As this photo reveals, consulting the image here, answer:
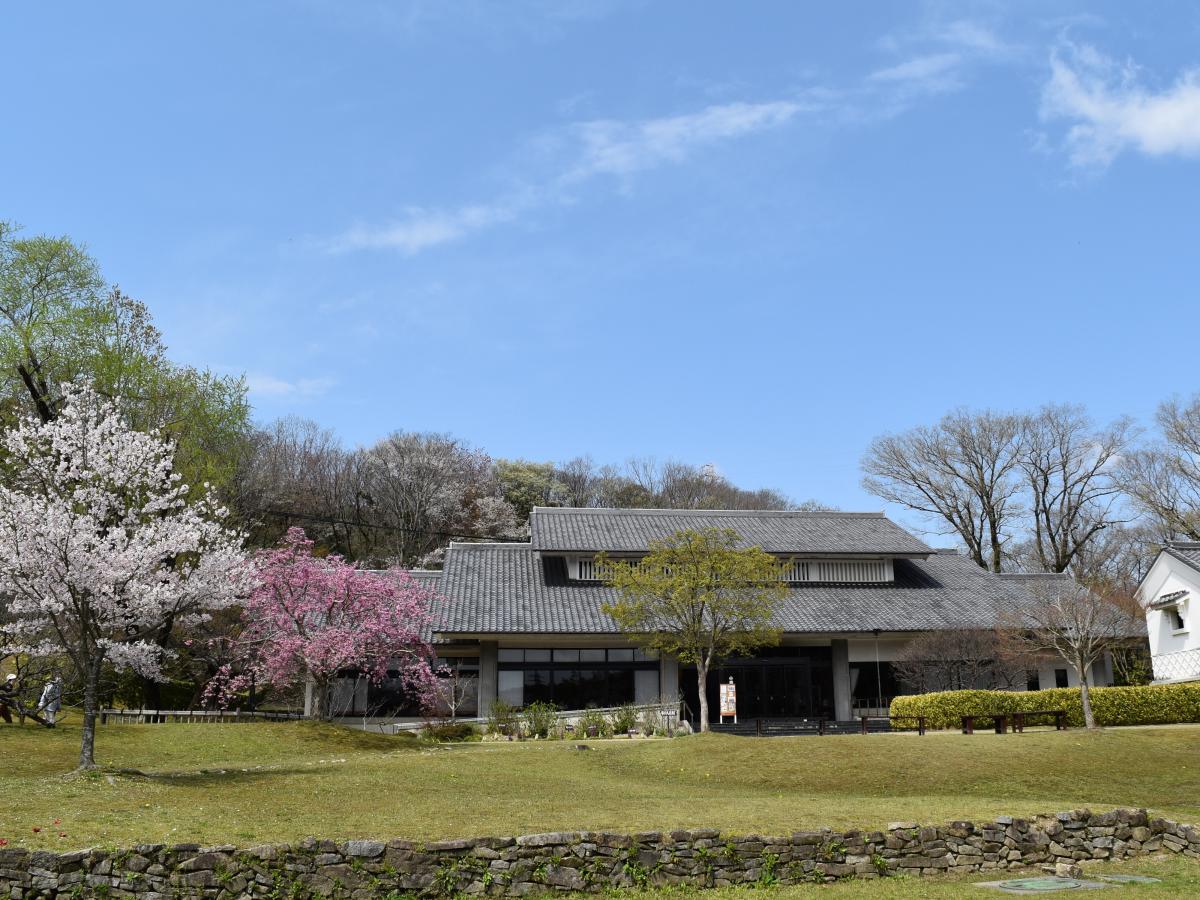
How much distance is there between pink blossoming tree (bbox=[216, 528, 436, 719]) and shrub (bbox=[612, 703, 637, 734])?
5.31 m

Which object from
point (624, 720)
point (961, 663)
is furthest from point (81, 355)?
point (961, 663)

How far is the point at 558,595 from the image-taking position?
118ft

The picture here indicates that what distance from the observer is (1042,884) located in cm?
1165

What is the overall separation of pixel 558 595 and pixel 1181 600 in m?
19.2

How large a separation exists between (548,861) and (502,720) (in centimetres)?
1703

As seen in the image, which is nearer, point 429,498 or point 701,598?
point 701,598

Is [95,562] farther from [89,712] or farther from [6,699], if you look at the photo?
[6,699]

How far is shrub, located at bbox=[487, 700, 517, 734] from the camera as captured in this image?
1104 inches

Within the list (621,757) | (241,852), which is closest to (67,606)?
(241,852)

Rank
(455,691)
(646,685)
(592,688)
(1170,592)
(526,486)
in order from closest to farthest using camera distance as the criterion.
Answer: (1170,592), (455,691), (592,688), (646,685), (526,486)

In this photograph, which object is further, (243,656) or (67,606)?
(243,656)

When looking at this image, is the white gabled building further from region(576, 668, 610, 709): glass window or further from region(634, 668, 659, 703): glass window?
region(576, 668, 610, 709): glass window

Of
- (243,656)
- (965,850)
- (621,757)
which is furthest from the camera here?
(243,656)

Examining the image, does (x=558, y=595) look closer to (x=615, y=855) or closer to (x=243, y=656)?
(x=243, y=656)
